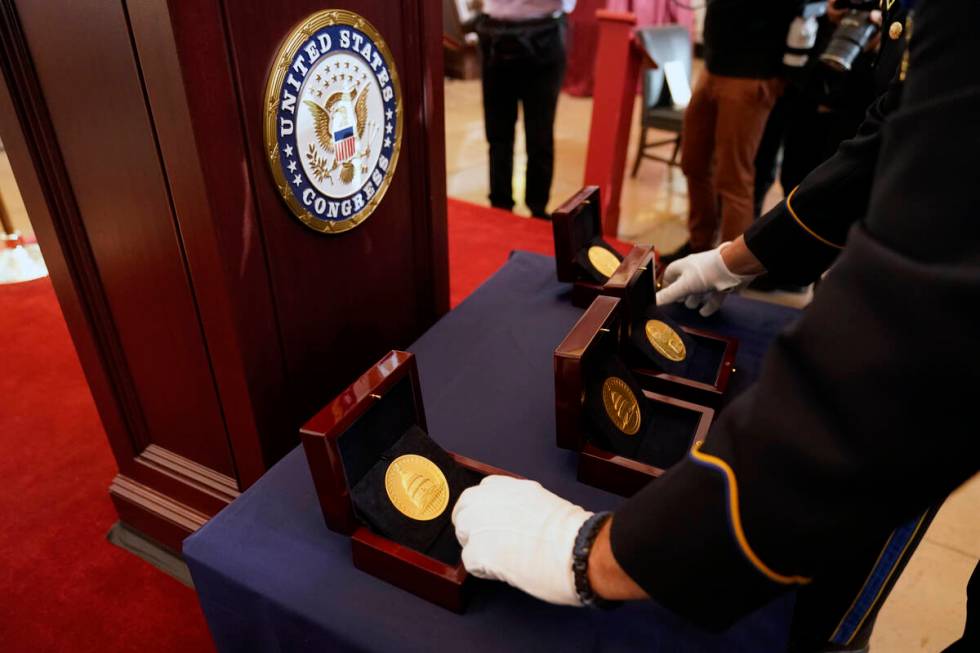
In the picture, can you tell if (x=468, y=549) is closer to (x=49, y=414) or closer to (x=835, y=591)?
(x=835, y=591)

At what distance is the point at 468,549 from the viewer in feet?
2.06

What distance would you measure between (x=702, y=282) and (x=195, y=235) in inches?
33.5

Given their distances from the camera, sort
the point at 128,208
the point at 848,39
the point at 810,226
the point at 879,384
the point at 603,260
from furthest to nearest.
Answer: the point at 848,39 < the point at 603,260 < the point at 810,226 < the point at 128,208 < the point at 879,384

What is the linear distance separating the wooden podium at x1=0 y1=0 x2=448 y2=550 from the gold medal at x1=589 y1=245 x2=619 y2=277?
0.31m

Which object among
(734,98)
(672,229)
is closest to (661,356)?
(734,98)

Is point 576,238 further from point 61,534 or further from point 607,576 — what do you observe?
point 61,534

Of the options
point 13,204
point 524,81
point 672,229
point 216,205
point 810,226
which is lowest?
point 672,229

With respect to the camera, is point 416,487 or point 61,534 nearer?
point 416,487

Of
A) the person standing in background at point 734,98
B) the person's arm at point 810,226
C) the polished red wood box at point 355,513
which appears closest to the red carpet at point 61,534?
the polished red wood box at point 355,513

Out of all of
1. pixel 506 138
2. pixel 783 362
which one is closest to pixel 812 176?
pixel 783 362

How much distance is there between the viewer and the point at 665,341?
1.04 metres

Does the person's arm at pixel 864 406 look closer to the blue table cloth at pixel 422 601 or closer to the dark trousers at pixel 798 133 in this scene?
the blue table cloth at pixel 422 601

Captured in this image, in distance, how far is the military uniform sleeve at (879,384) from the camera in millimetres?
350

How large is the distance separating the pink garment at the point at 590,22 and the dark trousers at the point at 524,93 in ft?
10.9
